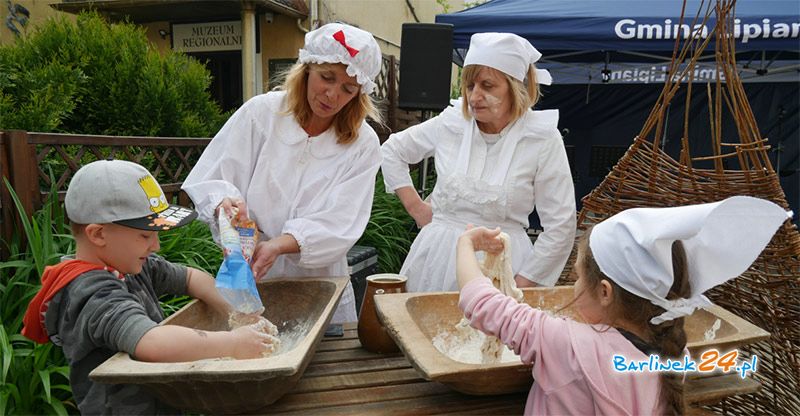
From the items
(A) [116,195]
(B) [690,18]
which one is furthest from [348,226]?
(B) [690,18]

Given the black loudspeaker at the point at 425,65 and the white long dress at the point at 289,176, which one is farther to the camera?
the black loudspeaker at the point at 425,65

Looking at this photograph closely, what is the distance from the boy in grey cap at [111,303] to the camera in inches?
44.6

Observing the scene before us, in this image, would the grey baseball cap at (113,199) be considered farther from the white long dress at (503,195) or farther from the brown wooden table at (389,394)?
the white long dress at (503,195)

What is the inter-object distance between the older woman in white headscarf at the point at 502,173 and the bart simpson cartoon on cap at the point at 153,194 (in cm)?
114

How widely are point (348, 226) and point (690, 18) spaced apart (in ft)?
15.5

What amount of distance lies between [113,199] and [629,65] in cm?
719

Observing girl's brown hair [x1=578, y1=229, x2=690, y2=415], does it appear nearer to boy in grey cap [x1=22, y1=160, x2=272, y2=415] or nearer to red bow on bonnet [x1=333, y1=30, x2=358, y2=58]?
boy in grey cap [x1=22, y1=160, x2=272, y2=415]

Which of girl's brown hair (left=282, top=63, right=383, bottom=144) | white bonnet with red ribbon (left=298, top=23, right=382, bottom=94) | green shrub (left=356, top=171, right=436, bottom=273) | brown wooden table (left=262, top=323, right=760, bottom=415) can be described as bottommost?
green shrub (left=356, top=171, right=436, bottom=273)

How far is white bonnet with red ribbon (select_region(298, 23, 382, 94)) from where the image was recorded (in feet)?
5.92

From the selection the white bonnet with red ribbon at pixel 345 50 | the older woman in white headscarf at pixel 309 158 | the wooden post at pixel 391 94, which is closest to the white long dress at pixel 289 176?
the older woman in white headscarf at pixel 309 158

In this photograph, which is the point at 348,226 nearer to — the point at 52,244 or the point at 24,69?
the point at 52,244

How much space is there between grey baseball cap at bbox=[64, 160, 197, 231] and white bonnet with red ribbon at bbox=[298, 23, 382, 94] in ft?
2.47

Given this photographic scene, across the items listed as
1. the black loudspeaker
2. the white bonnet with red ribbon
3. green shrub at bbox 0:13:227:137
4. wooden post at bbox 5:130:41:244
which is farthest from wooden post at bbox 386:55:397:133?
the white bonnet with red ribbon

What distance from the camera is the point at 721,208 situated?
1.03m
